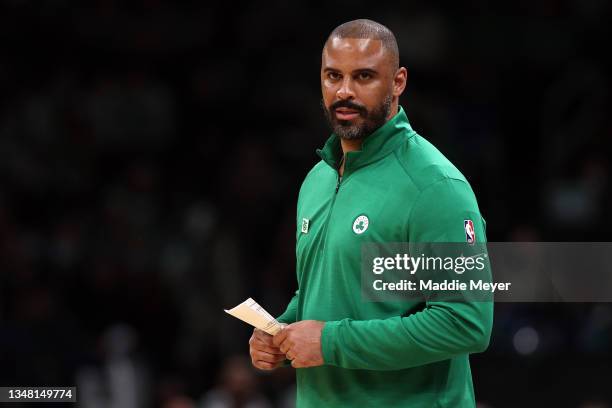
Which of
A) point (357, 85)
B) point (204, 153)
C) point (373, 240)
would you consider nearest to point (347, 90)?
point (357, 85)

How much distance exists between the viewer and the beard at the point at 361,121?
3.14 metres

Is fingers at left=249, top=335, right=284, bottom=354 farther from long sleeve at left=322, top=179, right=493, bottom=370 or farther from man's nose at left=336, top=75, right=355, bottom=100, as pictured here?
man's nose at left=336, top=75, right=355, bottom=100

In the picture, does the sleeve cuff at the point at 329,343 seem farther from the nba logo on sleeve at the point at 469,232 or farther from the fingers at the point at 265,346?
the nba logo on sleeve at the point at 469,232

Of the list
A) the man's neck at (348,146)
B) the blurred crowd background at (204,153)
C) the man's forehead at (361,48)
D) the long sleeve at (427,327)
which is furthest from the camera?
the blurred crowd background at (204,153)

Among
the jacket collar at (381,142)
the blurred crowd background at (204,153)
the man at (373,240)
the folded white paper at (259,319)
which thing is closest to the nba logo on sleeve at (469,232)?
the man at (373,240)

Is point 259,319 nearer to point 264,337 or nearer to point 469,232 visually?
point 264,337

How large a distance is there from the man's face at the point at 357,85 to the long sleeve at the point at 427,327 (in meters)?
0.31

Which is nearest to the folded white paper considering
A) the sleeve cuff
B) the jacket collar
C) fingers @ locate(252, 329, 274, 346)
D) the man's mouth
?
fingers @ locate(252, 329, 274, 346)

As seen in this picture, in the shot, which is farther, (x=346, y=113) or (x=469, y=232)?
(x=346, y=113)

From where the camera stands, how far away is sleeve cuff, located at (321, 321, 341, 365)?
296 centimetres

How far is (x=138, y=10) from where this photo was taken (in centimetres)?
888

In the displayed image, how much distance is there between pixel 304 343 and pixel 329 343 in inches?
2.9

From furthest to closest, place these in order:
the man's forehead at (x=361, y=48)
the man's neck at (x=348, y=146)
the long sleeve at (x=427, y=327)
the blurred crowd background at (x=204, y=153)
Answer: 1. the blurred crowd background at (x=204, y=153)
2. the man's neck at (x=348, y=146)
3. the man's forehead at (x=361, y=48)
4. the long sleeve at (x=427, y=327)

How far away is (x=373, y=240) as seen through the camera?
9.92ft
